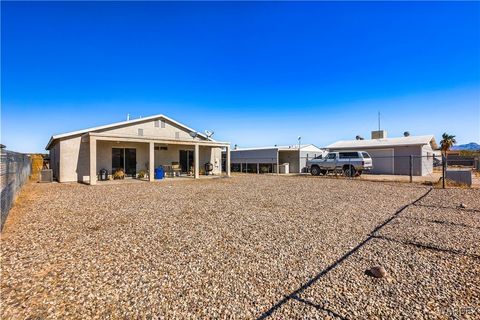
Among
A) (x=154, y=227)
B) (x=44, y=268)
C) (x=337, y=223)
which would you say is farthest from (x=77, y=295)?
(x=337, y=223)

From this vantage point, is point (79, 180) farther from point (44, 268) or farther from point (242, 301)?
point (242, 301)

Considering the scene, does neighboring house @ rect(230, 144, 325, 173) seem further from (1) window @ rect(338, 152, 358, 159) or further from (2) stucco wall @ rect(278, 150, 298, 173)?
(1) window @ rect(338, 152, 358, 159)

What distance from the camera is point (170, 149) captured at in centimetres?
1920

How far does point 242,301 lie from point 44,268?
9.68ft

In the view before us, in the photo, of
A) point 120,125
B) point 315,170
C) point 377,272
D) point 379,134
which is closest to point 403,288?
point 377,272

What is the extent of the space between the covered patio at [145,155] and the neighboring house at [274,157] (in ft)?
21.2

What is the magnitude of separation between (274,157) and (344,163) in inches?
304

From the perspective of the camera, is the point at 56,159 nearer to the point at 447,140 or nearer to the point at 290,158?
the point at 290,158

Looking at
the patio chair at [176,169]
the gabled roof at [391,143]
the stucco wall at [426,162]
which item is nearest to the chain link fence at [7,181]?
the patio chair at [176,169]

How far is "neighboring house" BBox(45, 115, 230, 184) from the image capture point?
14.8 meters

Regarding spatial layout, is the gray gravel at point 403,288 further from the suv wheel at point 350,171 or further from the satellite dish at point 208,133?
the satellite dish at point 208,133

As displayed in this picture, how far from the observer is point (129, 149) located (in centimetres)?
1725

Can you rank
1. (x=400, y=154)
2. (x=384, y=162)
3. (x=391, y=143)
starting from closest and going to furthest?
(x=400, y=154), (x=384, y=162), (x=391, y=143)

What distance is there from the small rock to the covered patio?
45.2 ft
